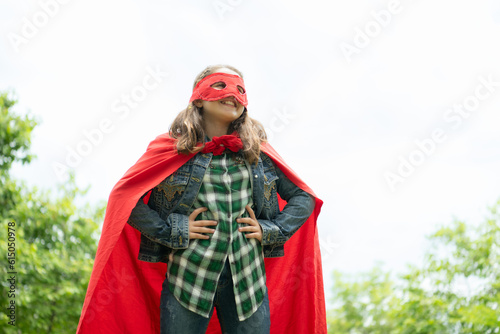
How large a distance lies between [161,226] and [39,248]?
28.4ft

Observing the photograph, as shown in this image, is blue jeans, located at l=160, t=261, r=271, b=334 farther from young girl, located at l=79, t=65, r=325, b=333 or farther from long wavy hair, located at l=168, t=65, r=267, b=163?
long wavy hair, located at l=168, t=65, r=267, b=163

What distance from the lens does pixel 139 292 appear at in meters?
2.78

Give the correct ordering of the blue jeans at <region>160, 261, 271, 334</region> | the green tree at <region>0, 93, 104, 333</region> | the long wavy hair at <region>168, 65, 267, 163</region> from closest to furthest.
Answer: the blue jeans at <region>160, 261, 271, 334</region> < the long wavy hair at <region>168, 65, 267, 163</region> < the green tree at <region>0, 93, 104, 333</region>

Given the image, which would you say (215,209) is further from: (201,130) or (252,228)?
(201,130)

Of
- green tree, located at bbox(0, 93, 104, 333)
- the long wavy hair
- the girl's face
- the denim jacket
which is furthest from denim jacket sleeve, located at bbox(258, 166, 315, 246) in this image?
green tree, located at bbox(0, 93, 104, 333)

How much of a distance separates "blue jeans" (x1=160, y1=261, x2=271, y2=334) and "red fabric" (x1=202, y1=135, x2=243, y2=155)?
582 mm

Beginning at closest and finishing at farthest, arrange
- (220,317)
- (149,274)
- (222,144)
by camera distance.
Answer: (220,317) → (222,144) → (149,274)

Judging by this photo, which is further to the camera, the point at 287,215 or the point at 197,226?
the point at 287,215

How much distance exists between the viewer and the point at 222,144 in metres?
2.59

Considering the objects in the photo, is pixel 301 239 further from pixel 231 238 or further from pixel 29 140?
pixel 29 140

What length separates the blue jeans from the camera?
7.66ft

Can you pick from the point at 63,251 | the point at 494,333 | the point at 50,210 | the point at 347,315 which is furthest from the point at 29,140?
the point at 347,315

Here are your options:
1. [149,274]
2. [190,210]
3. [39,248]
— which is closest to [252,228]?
[190,210]

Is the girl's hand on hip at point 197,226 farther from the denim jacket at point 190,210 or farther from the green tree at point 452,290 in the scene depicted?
the green tree at point 452,290
